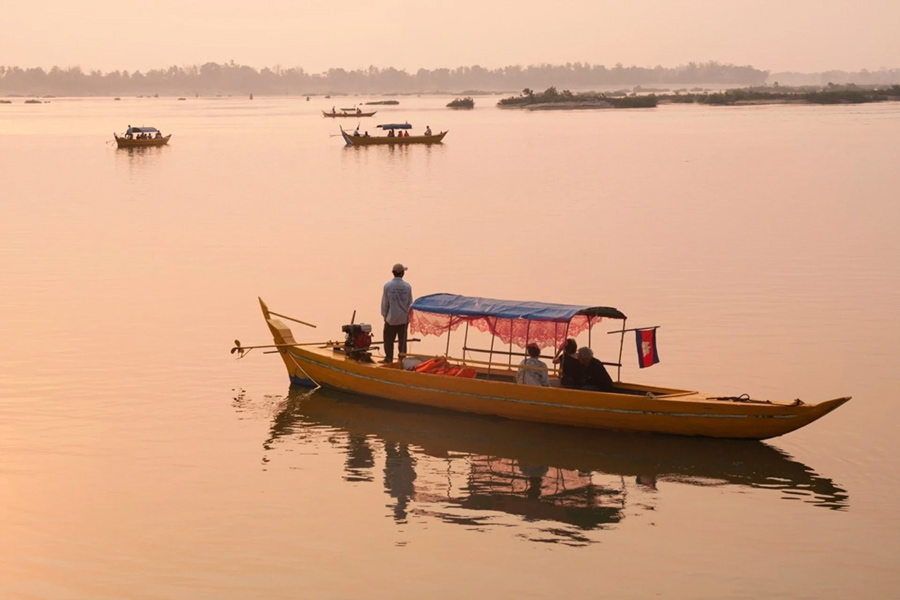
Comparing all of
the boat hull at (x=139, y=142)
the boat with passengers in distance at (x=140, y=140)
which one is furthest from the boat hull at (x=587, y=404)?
the boat hull at (x=139, y=142)

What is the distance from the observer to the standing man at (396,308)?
71.5 feet

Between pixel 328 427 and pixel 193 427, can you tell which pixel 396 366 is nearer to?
pixel 328 427

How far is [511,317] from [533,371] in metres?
1.20

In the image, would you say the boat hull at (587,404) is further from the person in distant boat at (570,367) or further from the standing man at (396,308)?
the standing man at (396,308)

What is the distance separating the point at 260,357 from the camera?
25.7 meters

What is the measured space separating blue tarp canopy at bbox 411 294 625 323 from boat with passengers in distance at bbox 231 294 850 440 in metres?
0.02

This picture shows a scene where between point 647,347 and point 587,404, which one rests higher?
point 647,347

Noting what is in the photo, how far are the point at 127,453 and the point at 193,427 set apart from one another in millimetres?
1662

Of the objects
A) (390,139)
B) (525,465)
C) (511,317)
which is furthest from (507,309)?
(390,139)

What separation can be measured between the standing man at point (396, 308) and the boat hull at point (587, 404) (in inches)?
22.6

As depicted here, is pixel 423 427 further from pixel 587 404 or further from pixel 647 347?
pixel 647 347

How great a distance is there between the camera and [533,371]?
19.9 metres

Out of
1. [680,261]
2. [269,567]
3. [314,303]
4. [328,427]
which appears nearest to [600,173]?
[680,261]

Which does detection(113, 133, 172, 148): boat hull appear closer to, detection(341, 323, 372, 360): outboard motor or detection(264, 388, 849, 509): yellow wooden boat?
detection(341, 323, 372, 360): outboard motor
